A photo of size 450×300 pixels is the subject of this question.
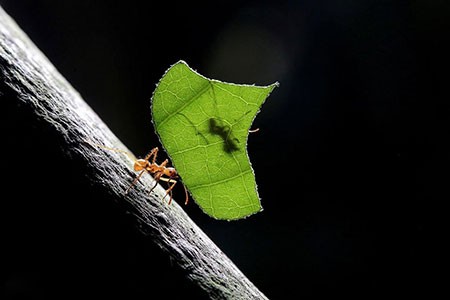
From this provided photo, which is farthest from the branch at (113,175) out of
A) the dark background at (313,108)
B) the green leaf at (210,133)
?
the dark background at (313,108)

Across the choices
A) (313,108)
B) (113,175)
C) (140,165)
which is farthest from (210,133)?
(313,108)

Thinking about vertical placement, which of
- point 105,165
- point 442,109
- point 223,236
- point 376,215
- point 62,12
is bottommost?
point 223,236

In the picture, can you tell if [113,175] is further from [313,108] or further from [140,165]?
[313,108]

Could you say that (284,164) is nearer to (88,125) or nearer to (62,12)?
(62,12)

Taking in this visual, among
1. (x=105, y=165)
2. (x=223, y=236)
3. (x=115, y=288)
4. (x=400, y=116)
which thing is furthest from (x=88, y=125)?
(x=400, y=116)

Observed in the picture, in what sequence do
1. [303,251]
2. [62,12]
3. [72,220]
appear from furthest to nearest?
[62,12], [303,251], [72,220]

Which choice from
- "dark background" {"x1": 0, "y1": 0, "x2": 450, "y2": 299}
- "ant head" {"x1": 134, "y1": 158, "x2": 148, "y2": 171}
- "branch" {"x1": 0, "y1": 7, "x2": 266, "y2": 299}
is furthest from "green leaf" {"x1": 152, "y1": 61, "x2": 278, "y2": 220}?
"dark background" {"x1": 0, "y1": 0, "x2": 450, "y2": 299}
